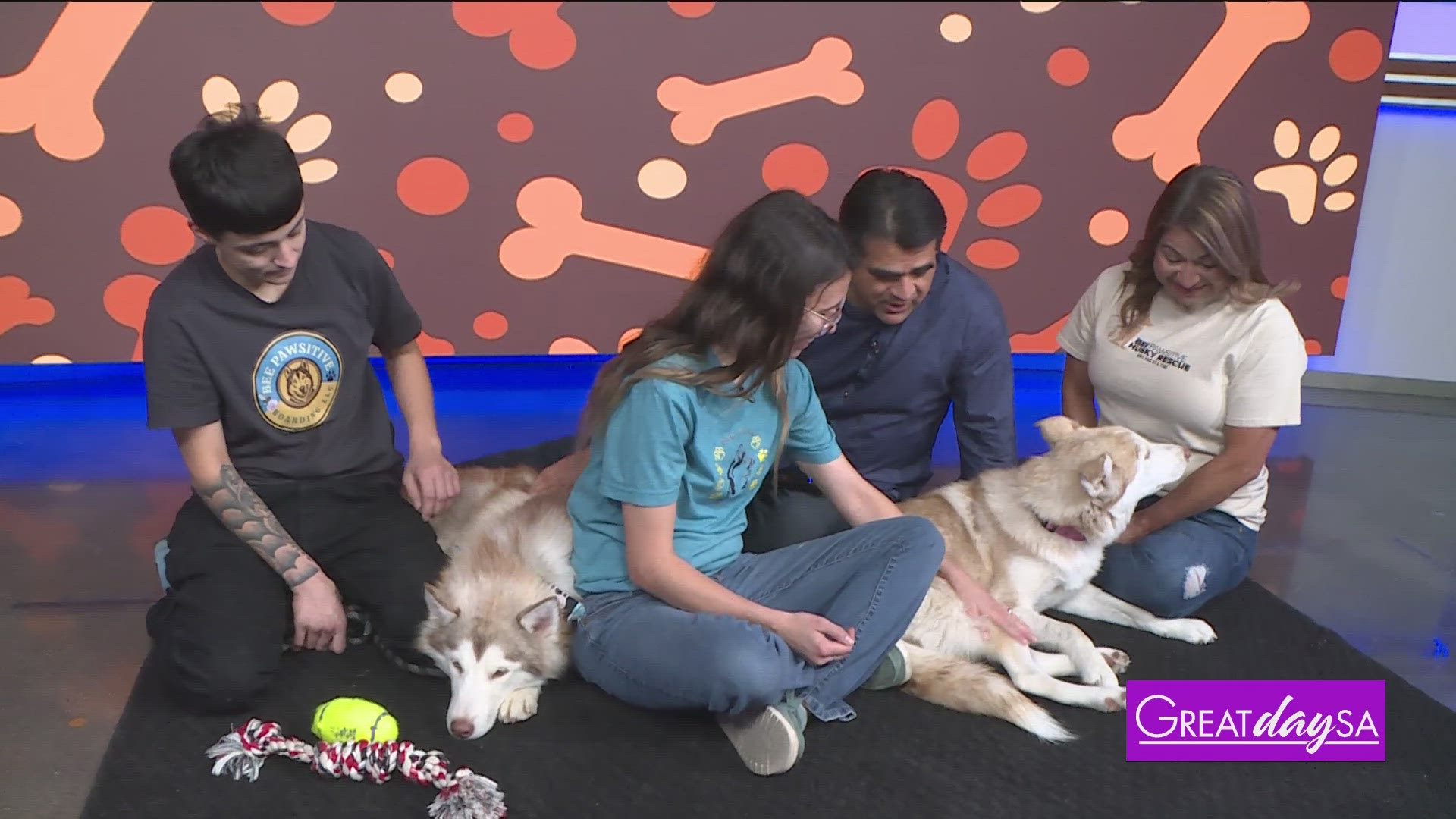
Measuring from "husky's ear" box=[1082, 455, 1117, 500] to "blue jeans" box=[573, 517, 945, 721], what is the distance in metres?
0.49

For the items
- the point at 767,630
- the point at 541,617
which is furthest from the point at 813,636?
the point at 541,617

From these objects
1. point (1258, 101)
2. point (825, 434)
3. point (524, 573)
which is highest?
point (1258, 101)

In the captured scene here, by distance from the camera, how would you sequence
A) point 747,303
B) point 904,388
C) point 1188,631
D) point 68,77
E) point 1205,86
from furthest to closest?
point 1205,86 < point 68,77 < point 904,388 < point 1188,631 < point 747,303

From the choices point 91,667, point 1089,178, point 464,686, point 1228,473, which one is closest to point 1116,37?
point 1089,178

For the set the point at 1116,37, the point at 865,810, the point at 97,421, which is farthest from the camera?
the point at 1116,37

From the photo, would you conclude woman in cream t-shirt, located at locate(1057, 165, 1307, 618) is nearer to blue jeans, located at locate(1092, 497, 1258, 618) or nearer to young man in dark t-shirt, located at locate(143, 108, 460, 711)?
blue jeans, located at locate(1092, 497, 1258, 618)

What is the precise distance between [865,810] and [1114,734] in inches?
25.9

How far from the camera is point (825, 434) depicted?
99.2 inches

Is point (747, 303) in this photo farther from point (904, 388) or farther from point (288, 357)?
point (288, 357)

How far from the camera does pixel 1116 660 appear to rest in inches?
104

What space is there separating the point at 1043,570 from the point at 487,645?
138cm

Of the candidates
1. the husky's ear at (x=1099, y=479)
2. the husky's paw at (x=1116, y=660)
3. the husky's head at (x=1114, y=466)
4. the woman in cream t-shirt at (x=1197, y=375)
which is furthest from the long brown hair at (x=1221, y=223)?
the husky's paw at (x=1116, y=660)

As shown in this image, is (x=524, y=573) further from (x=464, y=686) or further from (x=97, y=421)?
(x=97, y=421)

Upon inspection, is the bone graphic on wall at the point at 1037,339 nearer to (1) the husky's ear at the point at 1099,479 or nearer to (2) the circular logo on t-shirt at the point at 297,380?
(1) the husky's ear at the point at 1099,479
